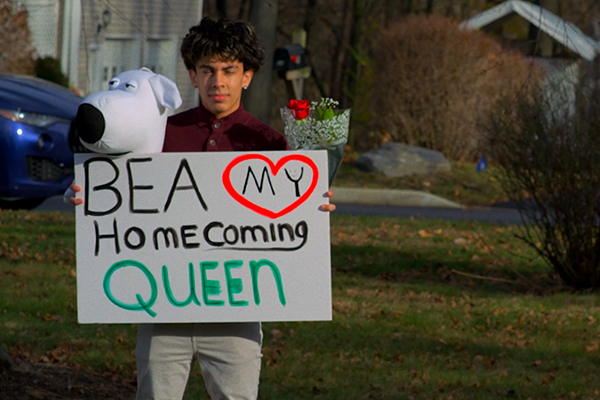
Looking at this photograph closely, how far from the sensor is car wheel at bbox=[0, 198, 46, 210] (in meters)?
11.3

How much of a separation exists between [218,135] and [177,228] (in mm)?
375

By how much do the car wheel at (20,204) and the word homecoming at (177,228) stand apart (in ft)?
25.1

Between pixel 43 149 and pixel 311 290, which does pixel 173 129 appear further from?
pixel 43 149

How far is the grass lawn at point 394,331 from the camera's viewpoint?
19.6ft

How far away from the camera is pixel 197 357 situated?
3.83m

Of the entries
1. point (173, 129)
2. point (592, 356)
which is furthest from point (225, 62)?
point (592, 356)

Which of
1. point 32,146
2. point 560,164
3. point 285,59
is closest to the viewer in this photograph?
point 560,164

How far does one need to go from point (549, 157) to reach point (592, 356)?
6.73ft

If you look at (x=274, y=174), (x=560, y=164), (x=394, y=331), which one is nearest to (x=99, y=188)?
(x=274, y=174)

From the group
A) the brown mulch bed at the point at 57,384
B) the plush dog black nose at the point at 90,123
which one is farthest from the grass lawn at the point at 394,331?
the plush dog black nose at the point at 90,123

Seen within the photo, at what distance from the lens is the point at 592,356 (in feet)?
21.9

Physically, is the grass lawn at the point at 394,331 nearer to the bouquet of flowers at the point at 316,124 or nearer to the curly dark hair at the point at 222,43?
the bouquet of flowers at the point at 316,124

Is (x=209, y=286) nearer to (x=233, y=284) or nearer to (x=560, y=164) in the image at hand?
(x=233, y=284)

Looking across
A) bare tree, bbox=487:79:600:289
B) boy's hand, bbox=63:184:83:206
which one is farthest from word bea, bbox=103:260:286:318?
bare tree, bbox=487:79:600:289
